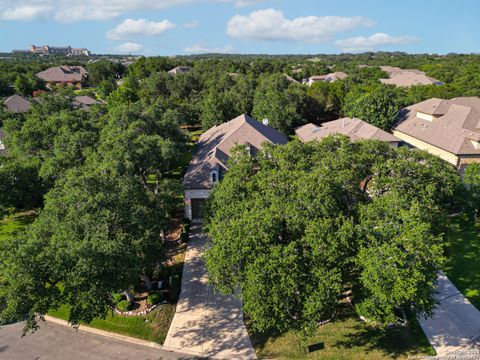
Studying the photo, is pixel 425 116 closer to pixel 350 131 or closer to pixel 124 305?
pixel 350 131

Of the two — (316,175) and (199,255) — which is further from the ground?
(316,175)

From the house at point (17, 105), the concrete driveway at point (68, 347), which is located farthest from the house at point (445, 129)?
the house at point (17, 105)

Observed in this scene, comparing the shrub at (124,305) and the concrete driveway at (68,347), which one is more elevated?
the shrub at (124,305)

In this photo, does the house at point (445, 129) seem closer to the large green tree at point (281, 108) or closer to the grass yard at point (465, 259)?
the grass yard at point (465, 259)

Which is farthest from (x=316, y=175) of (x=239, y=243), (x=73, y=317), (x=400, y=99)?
(x=400, y=99)

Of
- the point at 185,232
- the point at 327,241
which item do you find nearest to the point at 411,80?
the point at 185,232

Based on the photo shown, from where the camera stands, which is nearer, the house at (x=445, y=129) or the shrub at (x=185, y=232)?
Result: the shrub at (x=185, y=232)

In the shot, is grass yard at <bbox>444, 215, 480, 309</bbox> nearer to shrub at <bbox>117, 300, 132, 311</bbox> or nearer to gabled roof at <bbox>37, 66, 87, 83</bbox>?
shrub at <bbox>117, 300, 132, 311</bbox>

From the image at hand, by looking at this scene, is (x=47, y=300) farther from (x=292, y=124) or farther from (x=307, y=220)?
(x=292, y=124)
